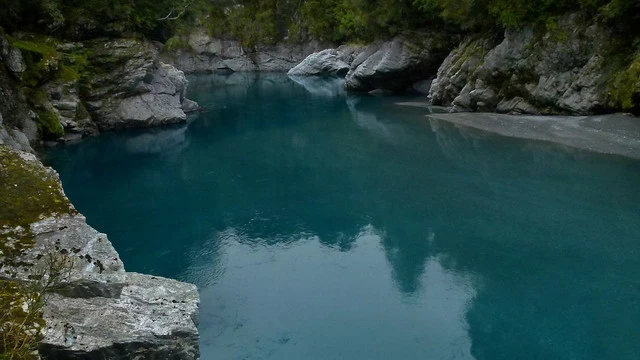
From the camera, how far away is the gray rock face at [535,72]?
91.1 ft

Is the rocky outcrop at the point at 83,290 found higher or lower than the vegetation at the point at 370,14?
lower

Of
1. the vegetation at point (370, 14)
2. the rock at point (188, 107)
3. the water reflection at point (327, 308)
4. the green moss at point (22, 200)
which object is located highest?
the vegetation at point (370, 14)

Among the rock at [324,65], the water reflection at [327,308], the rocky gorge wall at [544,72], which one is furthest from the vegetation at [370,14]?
the water reflection at [327,308]

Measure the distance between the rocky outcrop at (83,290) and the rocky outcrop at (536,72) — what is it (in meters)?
24.8

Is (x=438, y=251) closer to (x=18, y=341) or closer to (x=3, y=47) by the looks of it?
(x=18, y=341)

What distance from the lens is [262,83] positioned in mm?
62312

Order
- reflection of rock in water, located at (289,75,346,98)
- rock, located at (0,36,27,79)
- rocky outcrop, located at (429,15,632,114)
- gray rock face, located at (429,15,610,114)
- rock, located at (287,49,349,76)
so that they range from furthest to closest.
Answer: rock, located at (287,49,349,76) → reflection of rock in water, located at (289,75,346,98) → gray rock face, located at (429,15,610,114) → rocky outcrop, located at (429,15,632,114) → rock, located at (0,36,27,79)

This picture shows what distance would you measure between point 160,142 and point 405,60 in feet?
69.9

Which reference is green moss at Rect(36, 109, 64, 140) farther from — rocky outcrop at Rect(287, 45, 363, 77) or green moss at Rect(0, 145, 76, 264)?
rocky outcrop at Rect(287, 45, 363, 77)

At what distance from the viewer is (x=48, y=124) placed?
27922mm

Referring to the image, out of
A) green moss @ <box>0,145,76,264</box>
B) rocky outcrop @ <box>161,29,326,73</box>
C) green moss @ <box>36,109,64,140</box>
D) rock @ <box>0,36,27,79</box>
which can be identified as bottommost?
rocky outcrop @ <box>161,29,326,73</box>

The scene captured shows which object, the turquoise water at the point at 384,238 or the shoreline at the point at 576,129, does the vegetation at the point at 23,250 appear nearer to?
the turquoise water at the point at 384,238

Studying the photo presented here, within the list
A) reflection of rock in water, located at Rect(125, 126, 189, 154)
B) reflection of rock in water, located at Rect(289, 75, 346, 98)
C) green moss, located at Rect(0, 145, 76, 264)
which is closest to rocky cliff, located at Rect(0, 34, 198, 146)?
reflection of rock in water, located at Rect(125, 126, 189, 154)

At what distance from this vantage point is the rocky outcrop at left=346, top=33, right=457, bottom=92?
4409 centimetres
